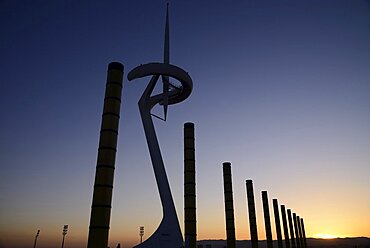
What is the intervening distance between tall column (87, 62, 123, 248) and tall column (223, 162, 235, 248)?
37.5 ft

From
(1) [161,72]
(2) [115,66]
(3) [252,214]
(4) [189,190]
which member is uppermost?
(1) [161,72]

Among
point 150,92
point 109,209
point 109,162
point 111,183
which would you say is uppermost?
point 150,92

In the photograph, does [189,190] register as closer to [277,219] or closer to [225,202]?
[225,202]

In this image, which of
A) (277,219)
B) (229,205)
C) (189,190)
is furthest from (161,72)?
(277,219)

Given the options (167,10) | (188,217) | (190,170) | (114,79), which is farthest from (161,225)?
(167,10)

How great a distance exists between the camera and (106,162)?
41.5ft

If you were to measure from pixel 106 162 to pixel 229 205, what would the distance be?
477 inches

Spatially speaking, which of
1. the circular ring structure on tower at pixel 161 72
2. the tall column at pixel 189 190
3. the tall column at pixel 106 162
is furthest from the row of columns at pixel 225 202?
the tall column at pixel 106 162

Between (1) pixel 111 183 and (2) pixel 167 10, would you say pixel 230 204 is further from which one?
(2) pixel 167 10

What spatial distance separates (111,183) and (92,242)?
2.15m

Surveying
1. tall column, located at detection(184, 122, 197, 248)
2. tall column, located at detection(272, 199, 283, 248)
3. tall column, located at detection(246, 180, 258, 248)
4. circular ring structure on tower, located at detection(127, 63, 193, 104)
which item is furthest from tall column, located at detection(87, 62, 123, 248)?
tall column, located at detection(272, 199, 283, 248)

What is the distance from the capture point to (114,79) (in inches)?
550

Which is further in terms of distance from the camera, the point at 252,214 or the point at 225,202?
the point at 252,214

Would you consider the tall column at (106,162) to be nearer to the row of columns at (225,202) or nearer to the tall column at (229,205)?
the row of columns at (225,202)
